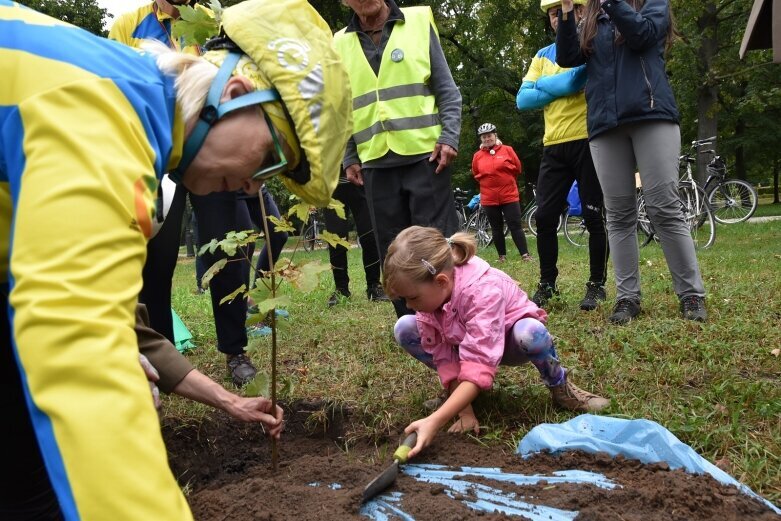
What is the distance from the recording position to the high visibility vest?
350 cm

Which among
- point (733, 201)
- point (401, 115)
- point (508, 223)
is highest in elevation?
point (401, 115)

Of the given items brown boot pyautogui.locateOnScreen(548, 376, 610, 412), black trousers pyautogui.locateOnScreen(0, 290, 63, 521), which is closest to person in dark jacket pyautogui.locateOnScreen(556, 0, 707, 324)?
brown boot pyautogui.locateOnScreen(548, 376, 610, 412)

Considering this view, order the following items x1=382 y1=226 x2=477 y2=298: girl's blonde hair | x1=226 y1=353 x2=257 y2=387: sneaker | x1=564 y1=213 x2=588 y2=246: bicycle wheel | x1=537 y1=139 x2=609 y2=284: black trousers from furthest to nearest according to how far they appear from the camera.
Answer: x1=564 y1=213 x2=588 y2=246: bicycle wheel → x1=537 y1=139 x2=609 y2=284: black trousers → x1=226 y1=353 x2=257 y2=387: sneaker → x1=382 y1=226 x2=477 y2=298: girl's blonde hair

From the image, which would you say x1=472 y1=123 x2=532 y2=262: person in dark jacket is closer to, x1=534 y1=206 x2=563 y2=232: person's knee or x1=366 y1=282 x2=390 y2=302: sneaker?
x1=366 y1=282 x2=390 y2=302: sneaker

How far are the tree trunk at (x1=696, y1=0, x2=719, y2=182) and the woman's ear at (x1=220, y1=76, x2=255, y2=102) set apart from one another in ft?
61.6

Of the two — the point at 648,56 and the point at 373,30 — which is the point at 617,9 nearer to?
the point at 648,56

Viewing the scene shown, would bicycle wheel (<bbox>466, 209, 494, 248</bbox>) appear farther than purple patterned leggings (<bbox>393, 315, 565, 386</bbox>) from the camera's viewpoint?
Yes

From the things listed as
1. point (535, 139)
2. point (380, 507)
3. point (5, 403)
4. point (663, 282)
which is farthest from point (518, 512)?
point (535, 139)

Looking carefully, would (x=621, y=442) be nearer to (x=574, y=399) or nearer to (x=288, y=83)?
(x=574, y=399)

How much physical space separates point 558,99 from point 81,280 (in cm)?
411

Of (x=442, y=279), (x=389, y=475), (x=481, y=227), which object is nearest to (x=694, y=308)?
(x=442, y=279)

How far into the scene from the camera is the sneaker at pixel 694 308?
3605 mm

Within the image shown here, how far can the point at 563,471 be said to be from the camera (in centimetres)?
206

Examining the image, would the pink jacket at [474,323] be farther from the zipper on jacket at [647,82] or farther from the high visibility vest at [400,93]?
the zipper on jacket at [647,82]
